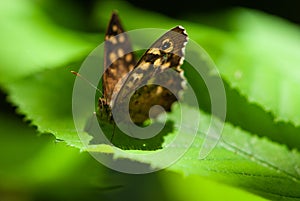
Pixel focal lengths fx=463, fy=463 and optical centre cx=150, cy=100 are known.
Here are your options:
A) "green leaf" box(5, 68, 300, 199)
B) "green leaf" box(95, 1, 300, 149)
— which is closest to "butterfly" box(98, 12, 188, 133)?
"green leaf" box(5, 68, 300, 199)

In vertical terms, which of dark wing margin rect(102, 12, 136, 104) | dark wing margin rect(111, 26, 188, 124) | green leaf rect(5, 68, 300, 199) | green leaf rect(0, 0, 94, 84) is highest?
green leaf rect(0, 0, 94, 84)

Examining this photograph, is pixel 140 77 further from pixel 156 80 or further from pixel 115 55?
pixel 115 55

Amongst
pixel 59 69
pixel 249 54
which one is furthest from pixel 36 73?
pixel 249 54

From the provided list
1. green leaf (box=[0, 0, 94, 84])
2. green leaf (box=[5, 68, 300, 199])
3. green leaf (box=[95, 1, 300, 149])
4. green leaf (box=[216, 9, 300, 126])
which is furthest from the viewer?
green leaf (box=[0, 0, 94, 84])

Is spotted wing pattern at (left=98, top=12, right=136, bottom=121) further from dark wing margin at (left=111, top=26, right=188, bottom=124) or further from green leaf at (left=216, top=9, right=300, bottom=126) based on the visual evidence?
green leaf at (left=216, top=9, right=300, bottom=126)

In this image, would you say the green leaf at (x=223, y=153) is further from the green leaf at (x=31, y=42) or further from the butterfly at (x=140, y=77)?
the green leaf at (x=31, y=42)

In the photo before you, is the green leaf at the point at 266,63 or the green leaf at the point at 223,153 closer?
the green leaf at the point at 223,153

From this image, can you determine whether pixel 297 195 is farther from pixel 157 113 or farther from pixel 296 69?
pixel 296 69

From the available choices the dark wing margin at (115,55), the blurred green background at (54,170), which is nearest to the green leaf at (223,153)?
the blurred green background at (54,170)
